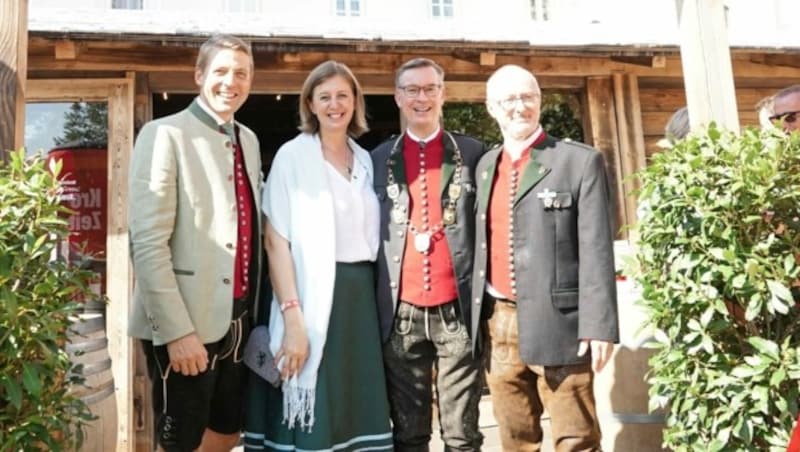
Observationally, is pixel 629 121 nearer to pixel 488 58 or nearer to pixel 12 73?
pixel 488 58

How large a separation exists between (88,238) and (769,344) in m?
4.04

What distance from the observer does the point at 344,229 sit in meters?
2.28

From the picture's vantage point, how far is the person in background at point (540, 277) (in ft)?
6.93

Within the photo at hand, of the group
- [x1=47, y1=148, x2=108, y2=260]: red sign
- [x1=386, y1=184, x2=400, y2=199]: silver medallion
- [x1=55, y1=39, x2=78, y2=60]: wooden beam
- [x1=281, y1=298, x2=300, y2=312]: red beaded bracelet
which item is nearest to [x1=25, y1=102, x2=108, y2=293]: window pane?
[x1=47, y1=148, x2=108, y2=260]: red sign

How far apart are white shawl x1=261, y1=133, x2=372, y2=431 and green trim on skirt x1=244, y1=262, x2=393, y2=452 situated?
0.05m

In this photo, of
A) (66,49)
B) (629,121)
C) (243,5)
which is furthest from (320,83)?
(243,5)

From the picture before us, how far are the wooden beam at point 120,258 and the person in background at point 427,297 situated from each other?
2.27m

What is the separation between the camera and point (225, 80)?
220 cm

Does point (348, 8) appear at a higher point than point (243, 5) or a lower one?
higher

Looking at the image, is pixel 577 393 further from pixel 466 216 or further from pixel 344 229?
pixel 344 229

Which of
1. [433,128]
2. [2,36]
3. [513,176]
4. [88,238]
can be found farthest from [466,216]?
[88,238]

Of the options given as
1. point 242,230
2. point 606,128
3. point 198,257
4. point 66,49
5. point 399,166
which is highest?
point 66,49

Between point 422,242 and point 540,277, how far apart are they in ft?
1.48

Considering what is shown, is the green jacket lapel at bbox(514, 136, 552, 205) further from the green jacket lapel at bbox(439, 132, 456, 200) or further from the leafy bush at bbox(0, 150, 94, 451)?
the leafy bush at bbox(0, 150, 94, 451)
